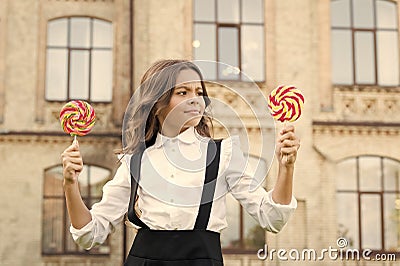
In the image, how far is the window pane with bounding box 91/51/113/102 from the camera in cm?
1677

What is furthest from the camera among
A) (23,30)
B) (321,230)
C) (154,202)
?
(23,30)

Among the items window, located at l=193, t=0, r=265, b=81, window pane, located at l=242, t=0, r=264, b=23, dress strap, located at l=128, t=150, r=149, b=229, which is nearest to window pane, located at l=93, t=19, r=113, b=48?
window, located at l=193, t=0, r=265, b=81

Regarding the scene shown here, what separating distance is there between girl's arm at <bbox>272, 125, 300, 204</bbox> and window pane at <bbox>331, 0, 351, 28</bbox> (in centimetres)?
1319

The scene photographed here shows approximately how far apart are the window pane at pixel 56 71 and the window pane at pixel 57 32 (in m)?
0.15

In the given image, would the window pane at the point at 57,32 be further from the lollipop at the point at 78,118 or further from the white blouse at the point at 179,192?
the white blouse at the point at 179,192

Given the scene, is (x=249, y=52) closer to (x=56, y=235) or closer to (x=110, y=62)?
(x=110, y=62)

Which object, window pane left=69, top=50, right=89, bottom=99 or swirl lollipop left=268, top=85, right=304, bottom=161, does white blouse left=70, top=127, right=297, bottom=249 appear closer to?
swirl lollipop left=268, top=85, right=304, bottom=161

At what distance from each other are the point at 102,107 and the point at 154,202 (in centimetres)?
1314

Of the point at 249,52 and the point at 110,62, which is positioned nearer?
the point at 249,52

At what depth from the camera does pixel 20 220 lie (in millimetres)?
16016

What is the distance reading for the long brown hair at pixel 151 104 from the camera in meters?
3.65

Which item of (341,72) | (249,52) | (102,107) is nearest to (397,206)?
(341,72)

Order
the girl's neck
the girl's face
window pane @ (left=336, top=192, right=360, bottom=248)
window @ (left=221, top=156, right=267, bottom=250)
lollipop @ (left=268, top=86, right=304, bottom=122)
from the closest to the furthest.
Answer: the girl's face, the girl's neck, lollipop @ (left=268, top=86, right=304, bottom=122), window @ (left=221, top=156, right=267, bottom=250), window pane @ (left=336, top=192, right=360, bottom=248)

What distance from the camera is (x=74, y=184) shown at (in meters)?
3.53
